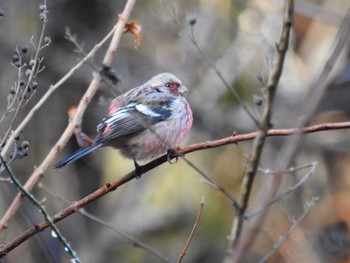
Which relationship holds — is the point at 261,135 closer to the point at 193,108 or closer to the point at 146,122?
the point at 146,122

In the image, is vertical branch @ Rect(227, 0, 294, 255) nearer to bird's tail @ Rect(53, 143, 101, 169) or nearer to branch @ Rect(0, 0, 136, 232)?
branch @ Rect(0, 0, 136, 232)

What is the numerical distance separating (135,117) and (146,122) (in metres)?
0.14

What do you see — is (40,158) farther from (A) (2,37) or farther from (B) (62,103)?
(A) (2,37)

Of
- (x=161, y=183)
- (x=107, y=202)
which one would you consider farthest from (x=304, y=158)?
(x=107, y=202)

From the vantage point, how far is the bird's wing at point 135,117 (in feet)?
15.6

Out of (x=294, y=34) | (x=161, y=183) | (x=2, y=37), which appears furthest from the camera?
(x=294, y=34)

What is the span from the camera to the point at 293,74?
34.2ft

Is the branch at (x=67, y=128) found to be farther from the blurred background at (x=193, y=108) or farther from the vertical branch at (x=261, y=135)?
the blurred background at (x=193, y=108)

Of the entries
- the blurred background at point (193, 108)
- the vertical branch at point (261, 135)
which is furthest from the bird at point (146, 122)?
the blurred background at point (193, 108)

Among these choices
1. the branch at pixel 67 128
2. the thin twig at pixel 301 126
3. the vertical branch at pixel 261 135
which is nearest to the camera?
the thin twig at pixel 301 126

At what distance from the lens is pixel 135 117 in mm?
4797

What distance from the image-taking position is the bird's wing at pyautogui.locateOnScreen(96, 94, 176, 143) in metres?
4.76

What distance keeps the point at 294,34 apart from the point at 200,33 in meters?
1.94

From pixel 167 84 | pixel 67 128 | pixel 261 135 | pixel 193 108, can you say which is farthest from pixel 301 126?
pixel 193 108
